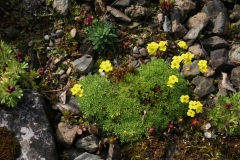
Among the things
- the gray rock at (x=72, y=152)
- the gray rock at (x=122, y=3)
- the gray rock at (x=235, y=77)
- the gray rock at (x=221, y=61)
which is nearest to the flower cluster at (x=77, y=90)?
the gray rock at (x=72, y=152)

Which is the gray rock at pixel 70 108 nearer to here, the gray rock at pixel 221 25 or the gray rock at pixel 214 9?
the gray rock at pixel 221 25

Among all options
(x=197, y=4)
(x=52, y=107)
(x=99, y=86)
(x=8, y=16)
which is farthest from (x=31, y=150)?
(x=197, y=4)

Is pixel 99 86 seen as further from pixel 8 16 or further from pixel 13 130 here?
pixel 8 16

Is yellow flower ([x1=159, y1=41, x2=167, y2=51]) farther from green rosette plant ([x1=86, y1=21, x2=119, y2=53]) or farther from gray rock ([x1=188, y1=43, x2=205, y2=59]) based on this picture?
green rosette plant ([x1=86, y1=21, x2=119, y2=53])

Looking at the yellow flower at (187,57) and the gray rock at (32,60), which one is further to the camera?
the gray rock at (32,60)

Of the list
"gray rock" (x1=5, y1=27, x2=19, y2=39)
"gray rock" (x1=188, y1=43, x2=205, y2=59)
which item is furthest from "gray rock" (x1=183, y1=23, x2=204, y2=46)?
"gray rock" (x1=5, y1=27, x2=19, y2=39)
